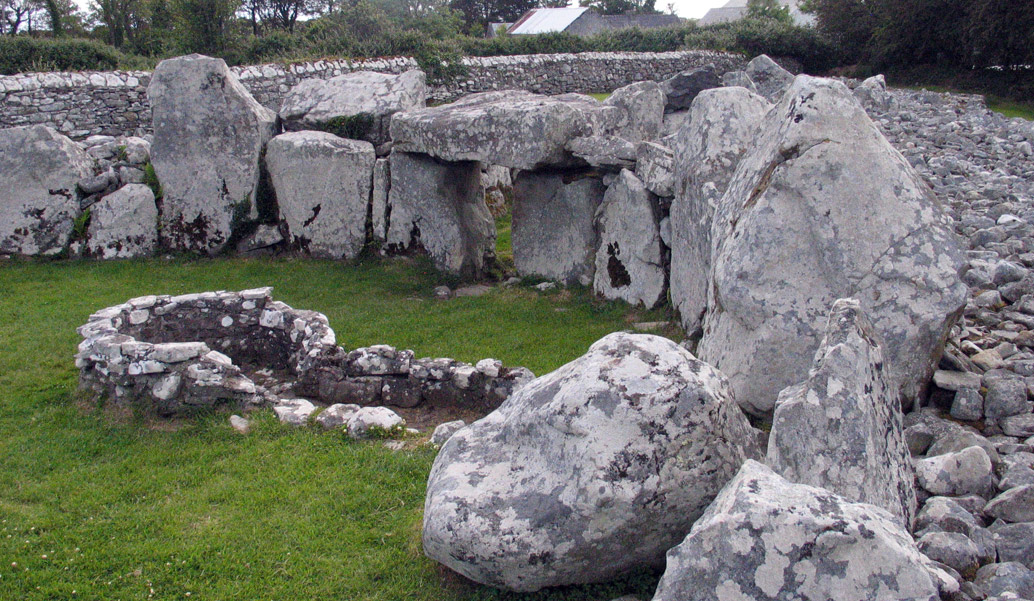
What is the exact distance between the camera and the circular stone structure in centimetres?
697

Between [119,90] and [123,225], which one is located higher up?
[119,90]

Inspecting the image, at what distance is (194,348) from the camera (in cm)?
709

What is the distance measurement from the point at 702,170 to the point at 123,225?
912cm

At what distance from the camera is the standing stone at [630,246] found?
9.83 m

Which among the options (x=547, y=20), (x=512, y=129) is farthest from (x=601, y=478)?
(x=547, y=20)

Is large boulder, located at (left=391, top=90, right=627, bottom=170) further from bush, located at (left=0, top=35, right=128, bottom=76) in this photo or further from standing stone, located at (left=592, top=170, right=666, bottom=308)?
bush, located at (left=0, top=35, right=128, bottom=76)

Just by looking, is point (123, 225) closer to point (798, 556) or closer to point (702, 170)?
point (702, 170)

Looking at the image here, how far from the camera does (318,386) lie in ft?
24.7

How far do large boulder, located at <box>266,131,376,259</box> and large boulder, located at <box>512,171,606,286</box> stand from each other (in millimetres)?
2596

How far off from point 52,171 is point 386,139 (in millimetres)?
5170

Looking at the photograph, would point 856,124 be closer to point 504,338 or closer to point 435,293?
point 504,338

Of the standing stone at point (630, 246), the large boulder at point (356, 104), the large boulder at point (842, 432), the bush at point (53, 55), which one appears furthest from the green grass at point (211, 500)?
the bush at point (53, 55)

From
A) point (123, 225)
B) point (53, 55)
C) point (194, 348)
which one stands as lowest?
point (194, 348)

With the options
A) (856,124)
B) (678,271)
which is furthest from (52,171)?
(856,124)
